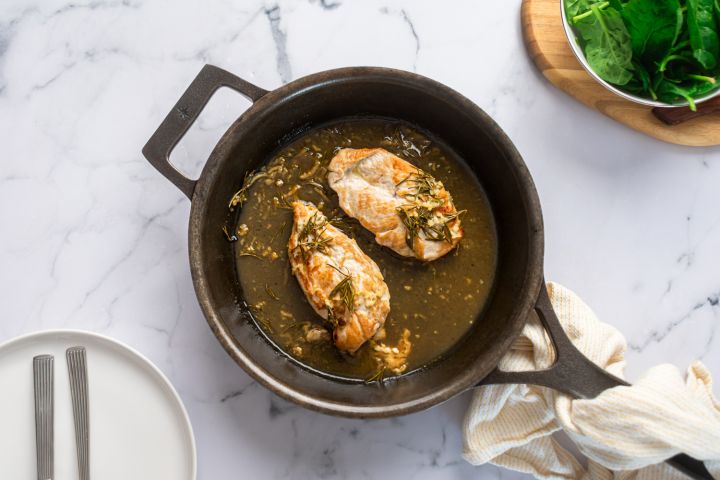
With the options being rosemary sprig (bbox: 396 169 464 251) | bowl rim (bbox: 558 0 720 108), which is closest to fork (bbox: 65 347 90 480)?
rosemary sprig (bbox: 396 169 464 251)

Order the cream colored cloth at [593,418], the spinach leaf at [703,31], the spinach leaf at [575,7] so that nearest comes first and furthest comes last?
the cream colored cloth at [593,418], the spinach leaf at [703,31], the spinach leaf at [575,7]

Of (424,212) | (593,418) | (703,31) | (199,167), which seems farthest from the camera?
(199,167)

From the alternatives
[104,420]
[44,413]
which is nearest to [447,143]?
[104,420]

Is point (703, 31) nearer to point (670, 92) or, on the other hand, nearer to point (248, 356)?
point (670, 92)

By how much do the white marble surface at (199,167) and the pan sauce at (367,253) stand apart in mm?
218

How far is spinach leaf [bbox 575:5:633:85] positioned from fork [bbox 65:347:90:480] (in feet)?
6.50

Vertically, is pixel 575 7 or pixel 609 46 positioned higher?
pixel 575 7

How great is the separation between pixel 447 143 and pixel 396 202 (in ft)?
1.01

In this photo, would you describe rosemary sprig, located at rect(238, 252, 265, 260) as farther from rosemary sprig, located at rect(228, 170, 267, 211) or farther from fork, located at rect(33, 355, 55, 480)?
fork, located at rect(33, 355, 55, 480)

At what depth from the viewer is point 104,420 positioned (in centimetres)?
227

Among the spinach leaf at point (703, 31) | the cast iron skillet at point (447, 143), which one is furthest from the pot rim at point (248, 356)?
the spinach leaf at point (703, 31)

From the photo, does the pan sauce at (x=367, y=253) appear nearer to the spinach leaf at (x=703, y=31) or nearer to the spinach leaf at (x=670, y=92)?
the spinach leaf at (x=670, y=92)

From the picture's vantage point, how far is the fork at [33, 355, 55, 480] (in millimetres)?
2219

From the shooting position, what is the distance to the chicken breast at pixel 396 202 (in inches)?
91.2
